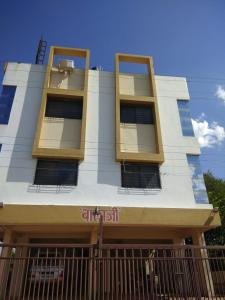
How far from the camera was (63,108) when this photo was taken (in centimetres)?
1330

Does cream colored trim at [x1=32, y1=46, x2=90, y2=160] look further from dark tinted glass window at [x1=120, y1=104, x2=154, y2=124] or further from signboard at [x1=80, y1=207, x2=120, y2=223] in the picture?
signboard at [x1=80, y1=207, x2=120, y2=223]

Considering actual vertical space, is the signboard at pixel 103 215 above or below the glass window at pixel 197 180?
below

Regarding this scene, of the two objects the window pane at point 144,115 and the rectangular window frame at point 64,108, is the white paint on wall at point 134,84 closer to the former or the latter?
the window pane at point 144,115

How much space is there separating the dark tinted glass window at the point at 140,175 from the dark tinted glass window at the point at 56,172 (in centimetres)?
239

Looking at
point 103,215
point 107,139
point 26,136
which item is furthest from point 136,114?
point 103,215

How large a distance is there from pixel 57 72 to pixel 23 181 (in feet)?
23.0

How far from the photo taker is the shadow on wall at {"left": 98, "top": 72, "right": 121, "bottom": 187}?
37.6ft

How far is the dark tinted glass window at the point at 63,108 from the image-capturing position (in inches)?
513

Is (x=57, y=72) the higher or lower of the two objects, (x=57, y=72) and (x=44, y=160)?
the higher

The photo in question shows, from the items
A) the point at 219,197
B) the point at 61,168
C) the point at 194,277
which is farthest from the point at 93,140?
the point at 219,197

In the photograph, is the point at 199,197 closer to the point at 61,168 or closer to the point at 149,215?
the point at 149,215

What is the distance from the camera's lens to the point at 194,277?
6.69 metres

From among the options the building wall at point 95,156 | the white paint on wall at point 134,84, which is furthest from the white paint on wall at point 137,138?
the white paint on wall at point 134,84

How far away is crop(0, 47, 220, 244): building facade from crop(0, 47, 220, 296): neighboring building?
5 centimetres
